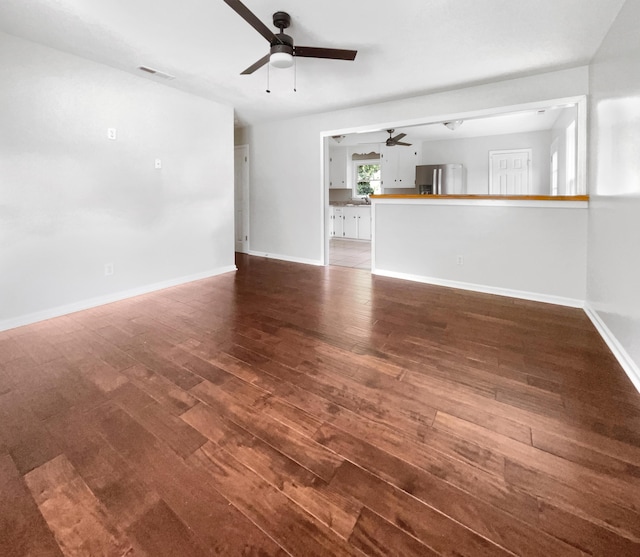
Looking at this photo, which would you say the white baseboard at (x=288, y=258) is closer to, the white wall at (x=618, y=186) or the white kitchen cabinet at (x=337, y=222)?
the white kitchen cabinet at (x=337, y=222)

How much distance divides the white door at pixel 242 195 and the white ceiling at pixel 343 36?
223 centimetres

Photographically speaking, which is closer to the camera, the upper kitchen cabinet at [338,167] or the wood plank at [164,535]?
the wood plank at [164,535]

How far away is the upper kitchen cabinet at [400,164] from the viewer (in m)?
7.64

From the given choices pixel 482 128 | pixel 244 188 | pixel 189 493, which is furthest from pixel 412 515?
pixel 482 128

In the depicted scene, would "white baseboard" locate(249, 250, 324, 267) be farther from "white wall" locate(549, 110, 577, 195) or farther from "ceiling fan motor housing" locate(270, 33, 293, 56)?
"white wall" locate(549, 110, 577, 195)

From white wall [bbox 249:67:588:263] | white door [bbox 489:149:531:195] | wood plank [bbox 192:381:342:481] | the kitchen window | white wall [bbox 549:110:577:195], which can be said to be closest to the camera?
wood plank [bbox 192:381:342:481]

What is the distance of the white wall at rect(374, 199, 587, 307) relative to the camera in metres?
3.34

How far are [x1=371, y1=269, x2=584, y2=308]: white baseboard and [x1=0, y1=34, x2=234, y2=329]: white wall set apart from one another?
2.83 metres

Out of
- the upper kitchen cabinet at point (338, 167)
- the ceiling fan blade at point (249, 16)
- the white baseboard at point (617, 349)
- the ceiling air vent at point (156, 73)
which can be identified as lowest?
the white baseboard at point (617, 349)

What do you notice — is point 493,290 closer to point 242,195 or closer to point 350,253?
point 350,253

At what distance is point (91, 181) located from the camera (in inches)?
128

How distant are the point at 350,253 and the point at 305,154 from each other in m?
2.20

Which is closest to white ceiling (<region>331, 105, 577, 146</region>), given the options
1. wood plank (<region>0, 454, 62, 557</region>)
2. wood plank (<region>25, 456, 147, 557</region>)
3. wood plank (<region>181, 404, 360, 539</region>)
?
wood plank (<region>181, 404, 360, 539</region>)

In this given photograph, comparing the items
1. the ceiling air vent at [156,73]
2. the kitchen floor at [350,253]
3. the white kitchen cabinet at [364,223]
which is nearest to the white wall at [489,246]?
the kitchen floor at [350,253]
